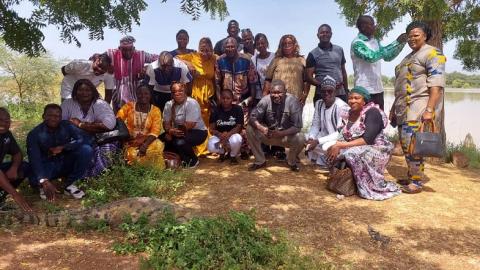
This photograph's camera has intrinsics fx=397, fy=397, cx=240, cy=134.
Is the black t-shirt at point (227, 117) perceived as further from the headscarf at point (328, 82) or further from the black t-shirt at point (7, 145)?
the black t-shirt at point (7, 145)

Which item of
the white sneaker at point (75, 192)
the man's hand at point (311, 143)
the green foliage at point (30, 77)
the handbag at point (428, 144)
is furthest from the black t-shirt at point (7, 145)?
the green foliage at point (30, 77)

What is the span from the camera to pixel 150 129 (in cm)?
538

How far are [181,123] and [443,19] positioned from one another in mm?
4893

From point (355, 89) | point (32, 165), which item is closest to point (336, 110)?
point (355, 89)

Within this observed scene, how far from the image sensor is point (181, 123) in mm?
5551

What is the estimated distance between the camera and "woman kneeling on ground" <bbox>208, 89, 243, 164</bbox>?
571 cm

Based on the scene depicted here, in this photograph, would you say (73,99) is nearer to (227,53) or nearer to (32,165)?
(32,165)

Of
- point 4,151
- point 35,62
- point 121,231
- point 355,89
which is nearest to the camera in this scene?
point 121,231

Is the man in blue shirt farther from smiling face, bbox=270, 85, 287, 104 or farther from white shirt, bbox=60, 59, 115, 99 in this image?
smiling face, bbox=270, 85, 287, 104

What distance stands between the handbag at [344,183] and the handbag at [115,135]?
2699mm

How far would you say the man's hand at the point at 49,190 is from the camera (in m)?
4.15

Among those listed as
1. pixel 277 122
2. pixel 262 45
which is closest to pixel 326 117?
pixel 277 122

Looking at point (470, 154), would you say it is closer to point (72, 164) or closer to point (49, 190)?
point (72, 164)

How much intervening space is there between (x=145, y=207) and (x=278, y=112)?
241 cm
